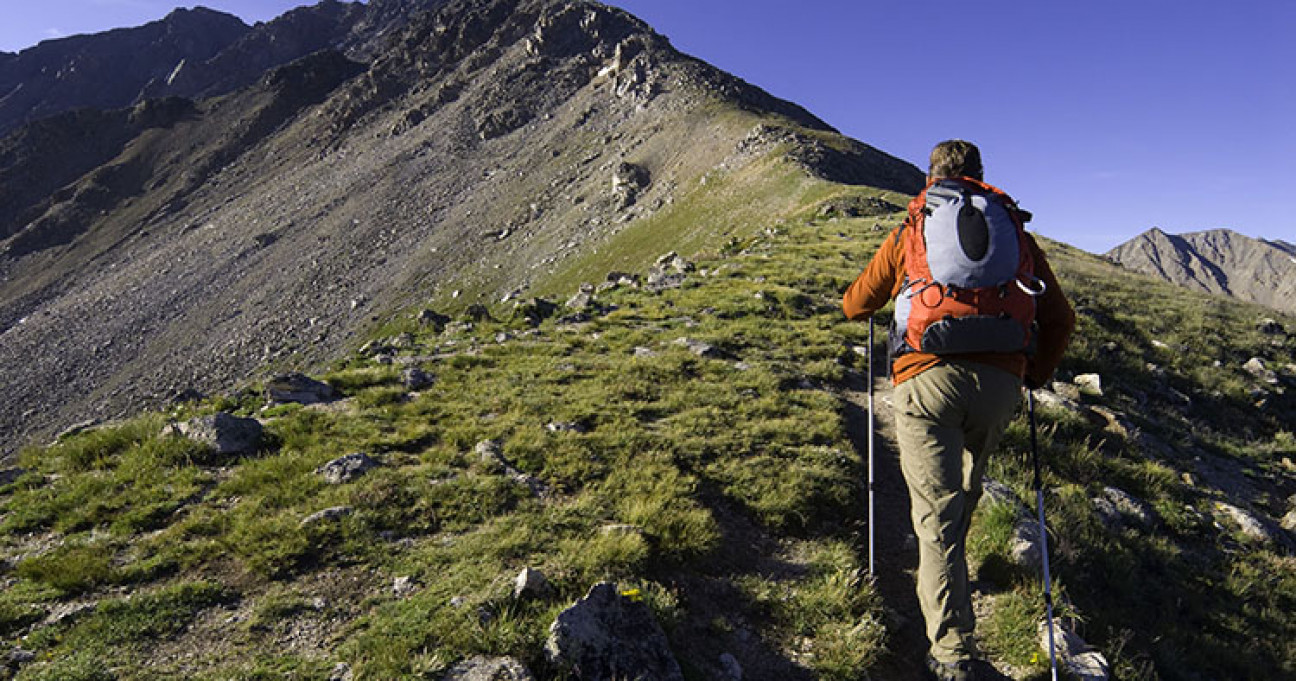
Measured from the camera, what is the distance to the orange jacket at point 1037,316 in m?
4.59

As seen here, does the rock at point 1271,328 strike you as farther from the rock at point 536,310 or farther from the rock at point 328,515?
the rock at point 328,515

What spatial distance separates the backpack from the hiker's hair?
0.94ft

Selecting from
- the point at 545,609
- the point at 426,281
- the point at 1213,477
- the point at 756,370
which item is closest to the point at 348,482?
the point at 545,609

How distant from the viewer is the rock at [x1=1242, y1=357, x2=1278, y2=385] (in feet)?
48.8

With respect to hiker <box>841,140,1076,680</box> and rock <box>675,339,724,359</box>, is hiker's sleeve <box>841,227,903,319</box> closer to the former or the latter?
hiker <box>841,140,1076,680</box>

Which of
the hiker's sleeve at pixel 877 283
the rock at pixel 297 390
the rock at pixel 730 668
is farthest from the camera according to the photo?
the rock at pixel 297 390

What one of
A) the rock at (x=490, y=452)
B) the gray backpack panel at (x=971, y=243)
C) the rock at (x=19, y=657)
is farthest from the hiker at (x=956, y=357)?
the rock at (x=19, y=657)

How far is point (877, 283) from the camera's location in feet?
17.4

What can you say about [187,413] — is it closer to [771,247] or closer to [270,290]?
[771,247]

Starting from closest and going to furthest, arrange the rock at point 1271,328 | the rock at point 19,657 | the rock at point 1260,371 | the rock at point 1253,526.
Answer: the rock at point 19,657
the rock at point 1253,526
the rock at point 1260,371
the rock at point 1271,328

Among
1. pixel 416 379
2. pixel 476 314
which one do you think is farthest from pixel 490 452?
pixel 476 314

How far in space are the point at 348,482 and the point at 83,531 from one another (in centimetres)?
270

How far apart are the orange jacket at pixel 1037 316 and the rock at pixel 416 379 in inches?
333

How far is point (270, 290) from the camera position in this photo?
5284 cm
